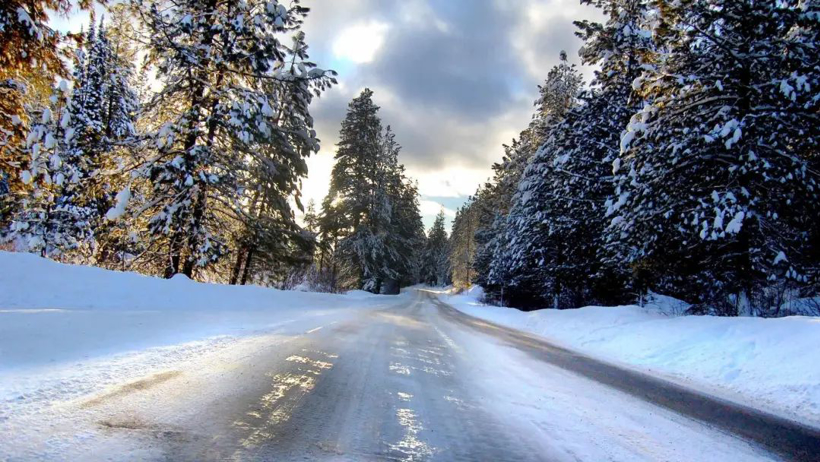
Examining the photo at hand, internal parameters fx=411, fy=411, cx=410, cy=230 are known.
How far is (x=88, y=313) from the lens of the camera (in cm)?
621

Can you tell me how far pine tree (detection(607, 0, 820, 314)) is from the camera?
9461 mm

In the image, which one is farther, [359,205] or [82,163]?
[359,205]

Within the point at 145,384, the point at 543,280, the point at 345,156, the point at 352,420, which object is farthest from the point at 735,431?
the point at 345,156

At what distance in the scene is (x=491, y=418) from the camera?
139 inches

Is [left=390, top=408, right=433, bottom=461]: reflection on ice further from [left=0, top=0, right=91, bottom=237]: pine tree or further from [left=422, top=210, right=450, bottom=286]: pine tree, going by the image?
[left=422, top=210, right=450, bottom=286]: pine tree

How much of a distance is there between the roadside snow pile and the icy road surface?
950mm

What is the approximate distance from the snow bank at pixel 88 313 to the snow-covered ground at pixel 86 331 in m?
0.01

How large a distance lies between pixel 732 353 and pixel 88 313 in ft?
34.4

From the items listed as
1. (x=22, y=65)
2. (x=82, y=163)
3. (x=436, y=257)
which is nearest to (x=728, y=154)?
(x=22, y=65)

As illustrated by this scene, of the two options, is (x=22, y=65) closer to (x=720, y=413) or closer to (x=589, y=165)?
(x=720, y=413)

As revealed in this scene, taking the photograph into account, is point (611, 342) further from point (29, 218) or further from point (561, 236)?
point (29, 218)

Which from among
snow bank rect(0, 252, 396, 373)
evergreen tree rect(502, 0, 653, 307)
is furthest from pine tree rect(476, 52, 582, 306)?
snow bank rect(0, 252, 396, 373)

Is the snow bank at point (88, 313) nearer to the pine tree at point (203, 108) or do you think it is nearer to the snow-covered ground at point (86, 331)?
the snow-covered ground at point (86, 331)

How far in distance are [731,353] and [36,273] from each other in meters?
12.3
